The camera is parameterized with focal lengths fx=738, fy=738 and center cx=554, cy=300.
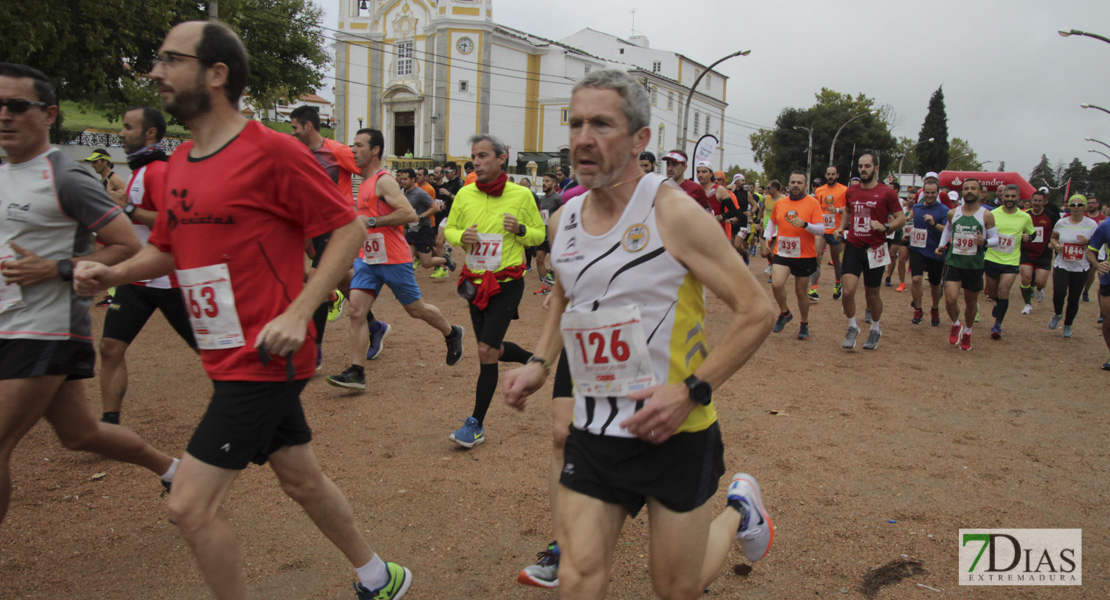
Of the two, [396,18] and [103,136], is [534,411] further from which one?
[396,18]

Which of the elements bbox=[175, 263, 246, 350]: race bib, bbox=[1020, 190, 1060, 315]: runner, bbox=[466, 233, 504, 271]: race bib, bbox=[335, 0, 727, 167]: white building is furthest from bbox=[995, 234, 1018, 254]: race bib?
bbox=[335, 0, 727, 167]: white building

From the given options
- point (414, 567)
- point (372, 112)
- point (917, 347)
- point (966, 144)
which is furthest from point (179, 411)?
point (966, 144)

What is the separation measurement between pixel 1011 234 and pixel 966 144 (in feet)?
329

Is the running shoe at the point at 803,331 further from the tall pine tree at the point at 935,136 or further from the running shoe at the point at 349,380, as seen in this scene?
the tall pine tree at the point at 935,136

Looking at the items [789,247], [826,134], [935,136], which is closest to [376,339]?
[789,247]

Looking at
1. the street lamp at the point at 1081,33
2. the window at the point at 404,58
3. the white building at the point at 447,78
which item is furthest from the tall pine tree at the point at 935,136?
the street lamp at the point at 1081,33

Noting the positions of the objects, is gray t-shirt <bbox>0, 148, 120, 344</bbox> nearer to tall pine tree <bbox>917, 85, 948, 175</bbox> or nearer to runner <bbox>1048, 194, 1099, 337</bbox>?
runner <bbox>1048, 194, 1099, 337</bbox>

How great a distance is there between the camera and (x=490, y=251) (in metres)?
5.42

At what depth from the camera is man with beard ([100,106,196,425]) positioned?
471 centimetres

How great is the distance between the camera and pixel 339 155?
23.4ft

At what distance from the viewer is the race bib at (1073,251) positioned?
10.7 metres

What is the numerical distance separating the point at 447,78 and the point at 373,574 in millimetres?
54113

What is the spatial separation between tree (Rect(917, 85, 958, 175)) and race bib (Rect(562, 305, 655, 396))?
318 ft

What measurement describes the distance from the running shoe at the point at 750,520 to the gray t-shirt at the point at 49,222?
293 centimetres
